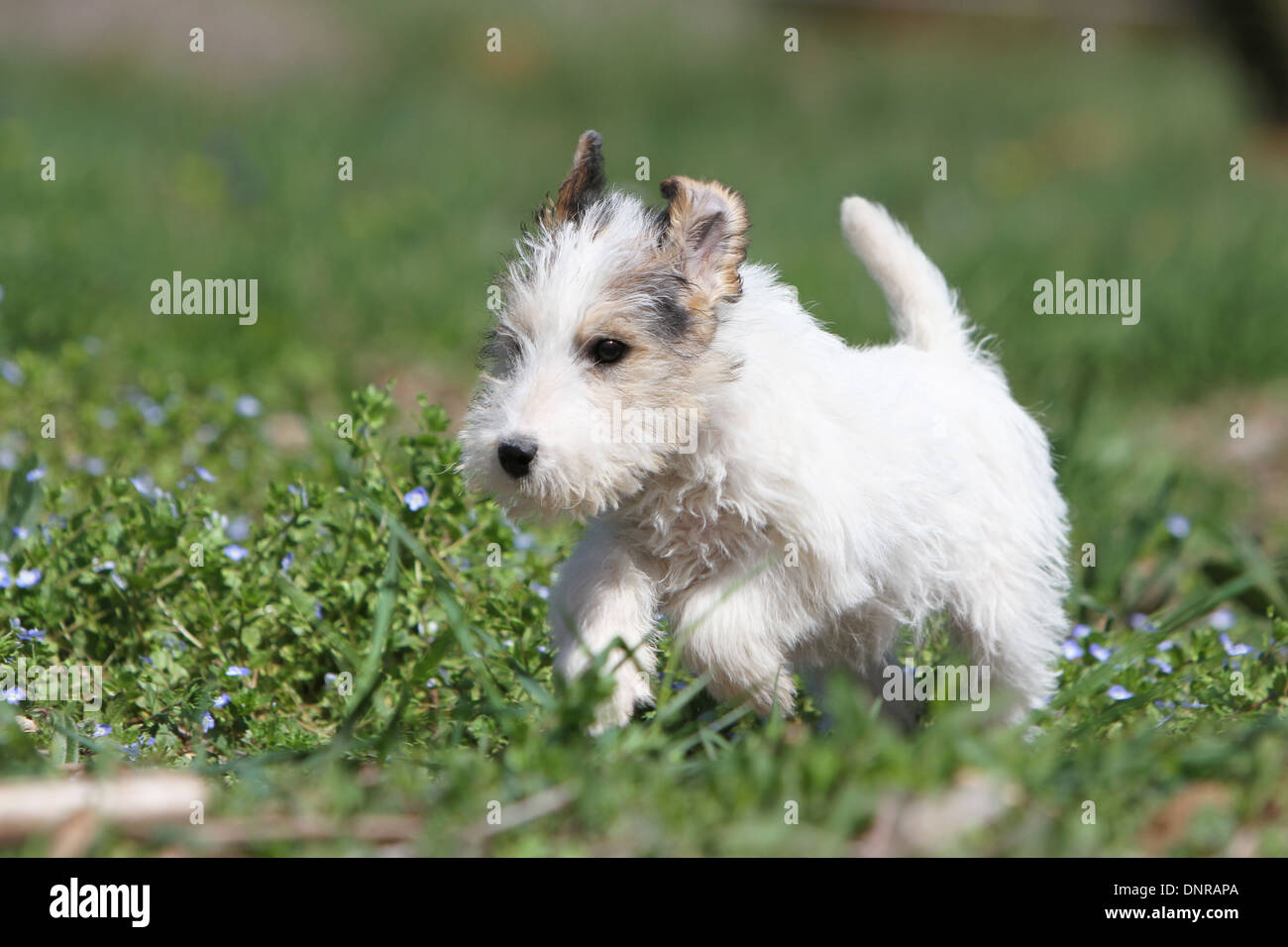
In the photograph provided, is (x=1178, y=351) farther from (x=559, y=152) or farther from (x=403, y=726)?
(x=559, y=152)

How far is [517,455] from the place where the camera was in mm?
3055

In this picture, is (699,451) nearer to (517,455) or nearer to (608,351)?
(608,351)

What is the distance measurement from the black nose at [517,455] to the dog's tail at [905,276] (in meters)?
1.55

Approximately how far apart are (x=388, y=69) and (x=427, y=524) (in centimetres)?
1320

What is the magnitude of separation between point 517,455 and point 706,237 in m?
0.74

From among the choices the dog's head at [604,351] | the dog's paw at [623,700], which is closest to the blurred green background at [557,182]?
the dog's head at [604,351]

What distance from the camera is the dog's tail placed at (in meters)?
4.15

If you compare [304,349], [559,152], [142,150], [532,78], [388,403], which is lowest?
[388,403]

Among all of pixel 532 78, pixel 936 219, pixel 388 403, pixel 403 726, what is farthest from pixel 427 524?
pixel 532 78

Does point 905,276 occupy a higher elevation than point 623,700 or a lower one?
higher

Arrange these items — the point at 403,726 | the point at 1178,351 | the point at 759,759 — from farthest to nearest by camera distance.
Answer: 1. the point at 1178,351
2. the point at 403,726
3. the point at 759,759

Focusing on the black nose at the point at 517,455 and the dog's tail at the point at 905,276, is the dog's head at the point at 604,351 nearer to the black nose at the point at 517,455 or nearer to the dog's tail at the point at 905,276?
the black nose at the point at 517,455

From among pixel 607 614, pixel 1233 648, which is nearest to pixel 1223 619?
pixel 1233 648

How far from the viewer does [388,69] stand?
1616 centimetres
